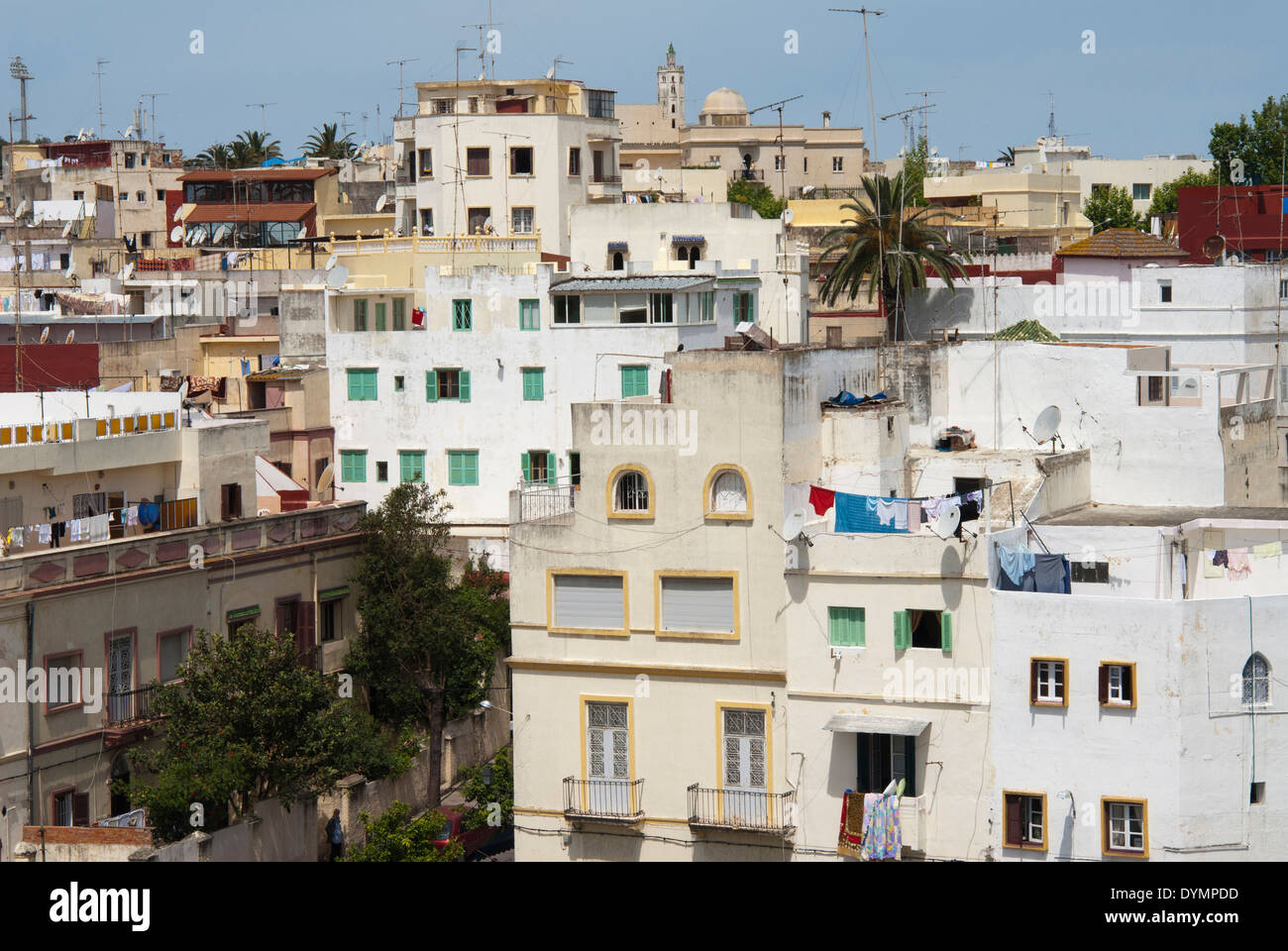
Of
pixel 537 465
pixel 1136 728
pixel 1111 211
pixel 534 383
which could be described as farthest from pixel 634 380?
pixel 1111 211

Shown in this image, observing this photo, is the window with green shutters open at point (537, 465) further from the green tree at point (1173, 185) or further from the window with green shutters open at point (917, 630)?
the green tree at point (1173, 185)

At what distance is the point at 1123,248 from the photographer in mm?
58094

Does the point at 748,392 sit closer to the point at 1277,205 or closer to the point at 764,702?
the point at 764,702

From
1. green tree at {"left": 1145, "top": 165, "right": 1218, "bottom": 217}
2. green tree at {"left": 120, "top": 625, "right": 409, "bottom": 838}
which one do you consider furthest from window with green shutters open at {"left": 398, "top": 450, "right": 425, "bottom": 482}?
green tree at {"left": 1145, "top": 165, "right": 1218, "bottom": 217}

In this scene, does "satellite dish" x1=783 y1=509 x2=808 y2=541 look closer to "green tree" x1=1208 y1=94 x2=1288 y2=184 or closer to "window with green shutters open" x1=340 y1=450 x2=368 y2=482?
"window with green shutters open" x1=340 y1=450 x2=368 y2=482

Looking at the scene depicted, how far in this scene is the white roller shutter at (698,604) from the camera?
36.8 meters

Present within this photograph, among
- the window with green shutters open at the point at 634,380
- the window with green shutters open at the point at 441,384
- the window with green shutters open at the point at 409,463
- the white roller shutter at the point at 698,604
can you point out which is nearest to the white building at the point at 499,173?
the window with green shutters open at the point at 441,384

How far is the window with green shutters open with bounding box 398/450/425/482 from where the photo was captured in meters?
54.8

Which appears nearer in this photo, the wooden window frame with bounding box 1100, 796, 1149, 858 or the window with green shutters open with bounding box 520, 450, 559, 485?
the wooden window frame with bounding box 1100, 796, 1149, 858

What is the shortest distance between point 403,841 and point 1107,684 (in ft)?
46.1

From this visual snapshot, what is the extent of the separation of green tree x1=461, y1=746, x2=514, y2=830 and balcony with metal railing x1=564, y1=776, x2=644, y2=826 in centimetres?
498

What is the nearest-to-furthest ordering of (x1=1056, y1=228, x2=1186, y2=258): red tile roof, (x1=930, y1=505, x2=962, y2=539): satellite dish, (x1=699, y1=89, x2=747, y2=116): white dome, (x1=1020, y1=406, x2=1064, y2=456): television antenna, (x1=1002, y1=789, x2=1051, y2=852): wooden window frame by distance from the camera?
(x1=1002, y1=789, x2=1051, y2=852): wooden window frame → (x1=930, y1=505, x2=962, y2=539): satellite dish → (x1=1020, y1=406, x2=1064, y2=456): television antenna → (x1=1056, y1=228, x2=1186, y2=258): red tile roof → (x1=699, y1=89, x2=747, y2=116): white dome

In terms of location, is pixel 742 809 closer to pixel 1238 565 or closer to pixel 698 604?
pixel 698 604
